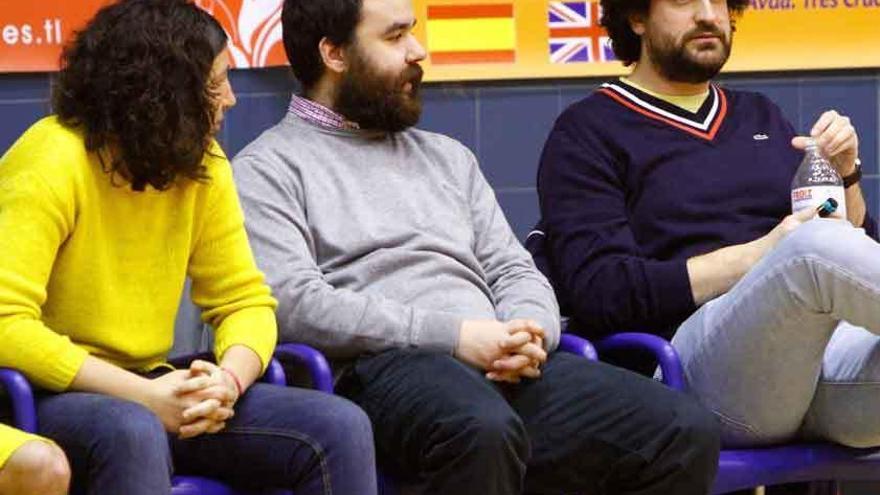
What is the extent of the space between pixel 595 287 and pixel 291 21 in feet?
2.56

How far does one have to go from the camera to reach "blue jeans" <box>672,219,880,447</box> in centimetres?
254

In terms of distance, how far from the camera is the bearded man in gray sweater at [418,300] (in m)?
2.51

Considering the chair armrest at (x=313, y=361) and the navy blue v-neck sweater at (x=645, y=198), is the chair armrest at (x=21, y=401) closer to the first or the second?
the chair armrest at (x=313, y=361)

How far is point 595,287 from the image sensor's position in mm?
2910

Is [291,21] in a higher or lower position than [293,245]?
higher

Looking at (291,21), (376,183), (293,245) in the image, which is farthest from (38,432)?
(291,21)

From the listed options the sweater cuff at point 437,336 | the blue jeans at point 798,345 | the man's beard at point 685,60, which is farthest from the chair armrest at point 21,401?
the man's beard at point 685,60

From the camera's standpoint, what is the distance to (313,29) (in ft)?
9.83

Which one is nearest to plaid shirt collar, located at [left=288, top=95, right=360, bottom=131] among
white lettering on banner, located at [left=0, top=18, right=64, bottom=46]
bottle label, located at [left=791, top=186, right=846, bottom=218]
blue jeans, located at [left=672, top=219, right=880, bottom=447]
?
blue jeans, located at [left=672, top=219, right=880, bottom=447]

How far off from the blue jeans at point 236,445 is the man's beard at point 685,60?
1.17m

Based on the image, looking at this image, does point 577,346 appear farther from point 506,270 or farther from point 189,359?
point 189,359

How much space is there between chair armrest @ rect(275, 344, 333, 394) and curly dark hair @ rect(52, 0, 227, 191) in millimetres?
325

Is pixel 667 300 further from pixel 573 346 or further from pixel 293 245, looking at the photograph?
pixel 293 245

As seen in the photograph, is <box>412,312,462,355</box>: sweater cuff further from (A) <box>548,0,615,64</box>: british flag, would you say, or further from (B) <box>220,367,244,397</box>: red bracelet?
(A) <box>548,0,615,64</box>: british flag
